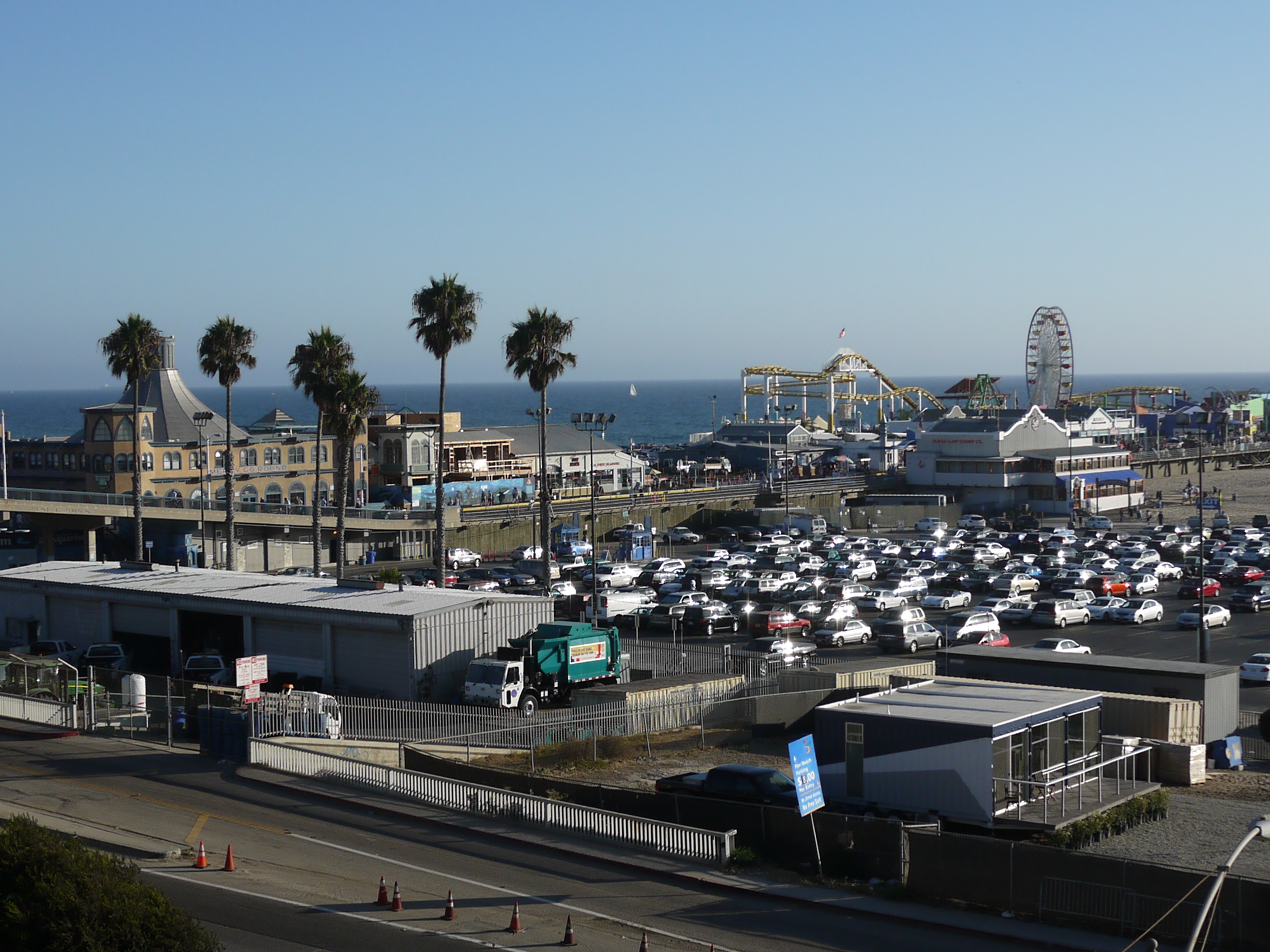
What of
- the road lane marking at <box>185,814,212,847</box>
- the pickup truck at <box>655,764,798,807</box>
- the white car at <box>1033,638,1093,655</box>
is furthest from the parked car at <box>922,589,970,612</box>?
the road lane marking at <box>185,814,212,847</box>

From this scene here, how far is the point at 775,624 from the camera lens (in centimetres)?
4859

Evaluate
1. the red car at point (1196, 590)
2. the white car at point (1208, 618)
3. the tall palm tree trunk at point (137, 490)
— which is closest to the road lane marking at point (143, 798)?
the tall palm tree trunk at point (137, 490)

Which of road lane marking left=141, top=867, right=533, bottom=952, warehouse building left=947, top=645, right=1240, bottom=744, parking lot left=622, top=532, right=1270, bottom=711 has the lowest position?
parking lot left=622, top=532, right=1270, bottom=711

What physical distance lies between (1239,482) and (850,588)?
268 feet

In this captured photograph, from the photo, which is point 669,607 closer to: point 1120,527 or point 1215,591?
point 1215,591

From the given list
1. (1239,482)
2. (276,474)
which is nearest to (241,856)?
(276,474)

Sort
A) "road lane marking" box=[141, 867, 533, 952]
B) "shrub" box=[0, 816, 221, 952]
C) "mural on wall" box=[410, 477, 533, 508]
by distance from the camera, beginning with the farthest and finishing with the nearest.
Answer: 1. "mural on wall" box=[410, 477, 533, 508]
2. "road lane marking" box=[141, 867, 533, 952]
3. "shrub" box=[0, 816, 221, 952]

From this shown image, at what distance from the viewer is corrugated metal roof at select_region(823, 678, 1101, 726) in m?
22.5

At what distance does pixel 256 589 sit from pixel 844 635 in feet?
66.3

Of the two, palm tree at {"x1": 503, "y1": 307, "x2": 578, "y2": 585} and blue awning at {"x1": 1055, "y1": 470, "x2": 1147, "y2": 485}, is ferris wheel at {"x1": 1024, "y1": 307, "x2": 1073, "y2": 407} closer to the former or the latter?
blue awning at {"x1": 1055, "y1": 470, "x2": 1147, "y2": 485}

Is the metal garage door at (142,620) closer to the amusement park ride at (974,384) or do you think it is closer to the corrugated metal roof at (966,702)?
the corrugated metal roof at (966,702)

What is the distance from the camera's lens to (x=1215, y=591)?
187 feet

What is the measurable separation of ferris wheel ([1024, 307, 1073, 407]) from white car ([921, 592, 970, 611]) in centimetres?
8912

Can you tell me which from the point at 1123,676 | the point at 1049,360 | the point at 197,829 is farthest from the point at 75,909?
the point at 1049,360
